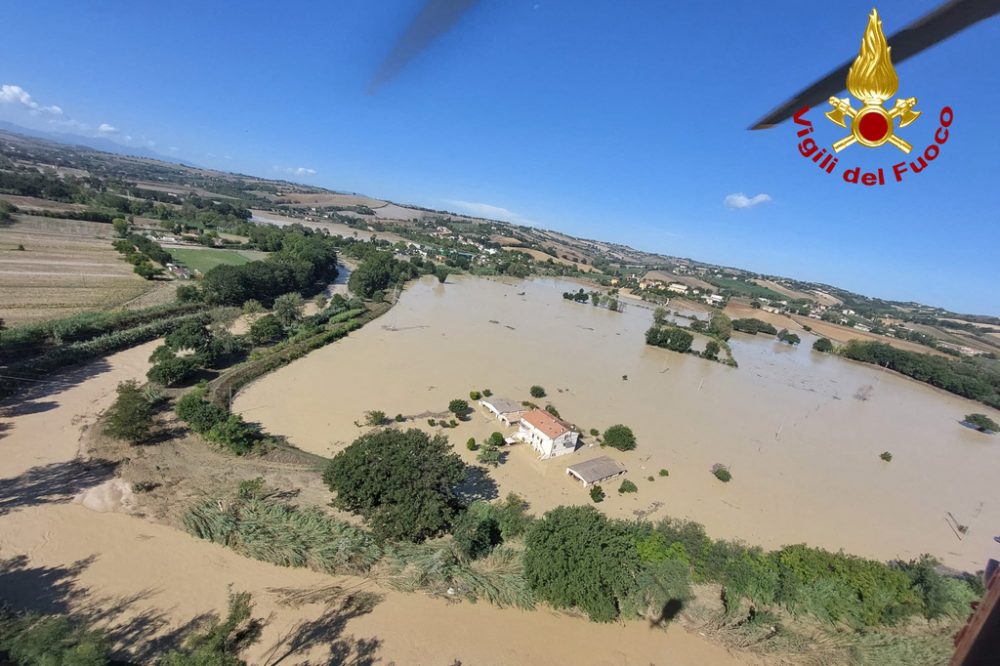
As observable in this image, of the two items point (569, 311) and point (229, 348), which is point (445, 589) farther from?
point (569, 311)

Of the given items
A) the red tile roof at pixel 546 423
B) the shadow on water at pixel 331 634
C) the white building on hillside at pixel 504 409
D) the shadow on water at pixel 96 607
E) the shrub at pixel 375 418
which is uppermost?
the red tile roof at pixel 546 423

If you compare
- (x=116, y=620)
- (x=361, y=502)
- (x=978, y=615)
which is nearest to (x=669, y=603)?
(x=361, y=502)

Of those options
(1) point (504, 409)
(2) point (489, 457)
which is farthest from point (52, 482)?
(1) point (504, 409)

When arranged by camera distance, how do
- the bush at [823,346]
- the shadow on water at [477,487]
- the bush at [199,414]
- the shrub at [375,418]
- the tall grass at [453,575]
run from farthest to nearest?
the bush at [823,346] < the shrub at [375,418] < the bush at [199,414] < the shadow on water at [477,487] < the tall grass at [453,575]

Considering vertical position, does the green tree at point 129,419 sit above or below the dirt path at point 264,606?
above

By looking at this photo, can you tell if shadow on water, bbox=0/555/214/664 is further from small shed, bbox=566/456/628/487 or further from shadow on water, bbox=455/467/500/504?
small shed, bbox=566/456/628/487

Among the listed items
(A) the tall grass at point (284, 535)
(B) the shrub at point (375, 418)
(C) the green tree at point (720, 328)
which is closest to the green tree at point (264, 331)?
(B) the shrub at point (375, 418)

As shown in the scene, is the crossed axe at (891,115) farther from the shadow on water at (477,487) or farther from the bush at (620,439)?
the bush at (620,439)

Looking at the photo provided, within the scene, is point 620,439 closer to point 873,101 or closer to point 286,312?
point 873,101
